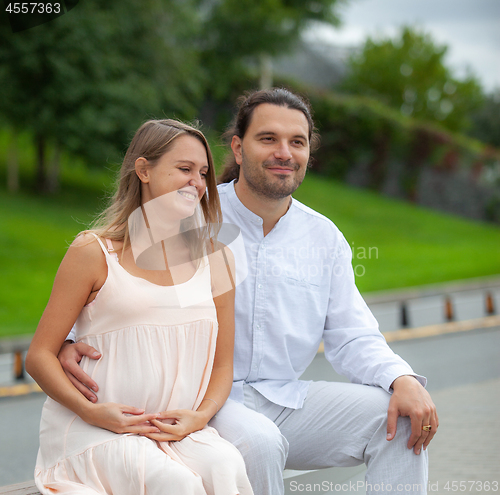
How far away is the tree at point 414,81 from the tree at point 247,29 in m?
14.6

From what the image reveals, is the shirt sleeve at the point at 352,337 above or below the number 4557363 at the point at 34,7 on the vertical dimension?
below

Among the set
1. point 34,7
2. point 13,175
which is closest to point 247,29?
point 13,175

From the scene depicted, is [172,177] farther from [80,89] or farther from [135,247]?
[80,89]

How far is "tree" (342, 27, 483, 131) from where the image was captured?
41.3 metres

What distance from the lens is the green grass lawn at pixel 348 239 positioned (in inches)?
492

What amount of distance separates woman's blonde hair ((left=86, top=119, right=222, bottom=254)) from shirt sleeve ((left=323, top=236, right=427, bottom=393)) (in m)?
0.74

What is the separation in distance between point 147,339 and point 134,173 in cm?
67

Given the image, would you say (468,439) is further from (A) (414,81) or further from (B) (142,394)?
(A) (414,81)

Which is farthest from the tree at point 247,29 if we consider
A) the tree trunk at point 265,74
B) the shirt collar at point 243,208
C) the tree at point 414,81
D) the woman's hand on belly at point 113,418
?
the woman's hand on belly at point 113,418

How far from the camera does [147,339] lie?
2217 mm

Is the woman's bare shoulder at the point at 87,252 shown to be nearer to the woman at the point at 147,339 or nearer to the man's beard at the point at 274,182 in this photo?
the woman at the point at 147,339

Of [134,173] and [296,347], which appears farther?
[296,347]

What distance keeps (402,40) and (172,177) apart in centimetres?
4403

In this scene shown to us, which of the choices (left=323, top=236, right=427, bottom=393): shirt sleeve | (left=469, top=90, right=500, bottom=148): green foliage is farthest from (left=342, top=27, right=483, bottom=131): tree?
(left=323, top=236, right=427, bottom=393): shirt sleeve
